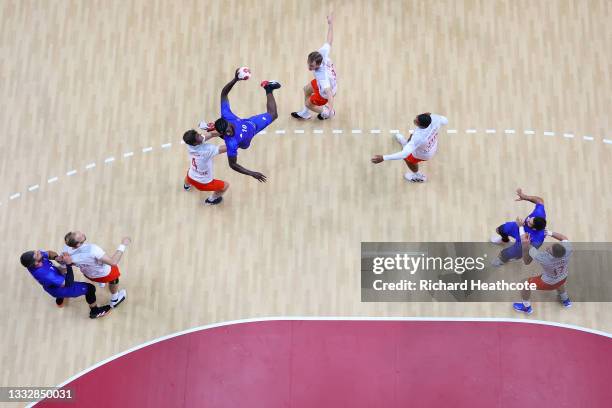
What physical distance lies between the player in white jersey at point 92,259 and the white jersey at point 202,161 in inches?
48.6

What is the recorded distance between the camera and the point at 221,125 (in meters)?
8.05

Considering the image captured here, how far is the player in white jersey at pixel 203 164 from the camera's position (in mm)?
8117

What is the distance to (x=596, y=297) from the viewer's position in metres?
8.85

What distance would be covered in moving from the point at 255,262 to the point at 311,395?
198 cm

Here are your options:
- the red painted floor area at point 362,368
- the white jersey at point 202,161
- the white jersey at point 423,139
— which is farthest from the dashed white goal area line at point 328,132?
the red painted floor area at point 362,368

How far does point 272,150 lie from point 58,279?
3.55 meters

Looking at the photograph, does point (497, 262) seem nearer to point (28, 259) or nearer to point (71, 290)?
point (71, 290)

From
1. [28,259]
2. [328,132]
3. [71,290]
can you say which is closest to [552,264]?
[328,132]

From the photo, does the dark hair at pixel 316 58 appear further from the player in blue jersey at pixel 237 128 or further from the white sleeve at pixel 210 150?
the white sleeve at pixel 210 150

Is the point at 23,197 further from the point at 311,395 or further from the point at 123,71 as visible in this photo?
the point at 311,395

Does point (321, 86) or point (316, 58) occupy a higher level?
point (316, 58)

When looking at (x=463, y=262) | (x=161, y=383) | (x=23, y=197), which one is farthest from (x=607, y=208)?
(x=23, y=197)

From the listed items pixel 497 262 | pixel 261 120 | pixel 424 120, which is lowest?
pixel 497 262

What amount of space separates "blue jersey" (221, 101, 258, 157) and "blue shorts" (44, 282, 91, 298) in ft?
8.42
